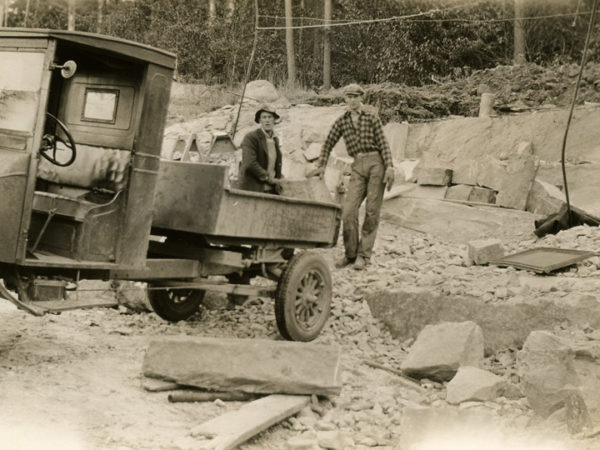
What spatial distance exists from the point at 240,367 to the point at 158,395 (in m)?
0.59

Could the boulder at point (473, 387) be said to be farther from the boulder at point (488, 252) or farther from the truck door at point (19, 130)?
the boulder at point (488, 252)

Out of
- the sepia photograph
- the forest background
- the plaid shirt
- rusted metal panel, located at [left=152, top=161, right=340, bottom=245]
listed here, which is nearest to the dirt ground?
the sepia photograph

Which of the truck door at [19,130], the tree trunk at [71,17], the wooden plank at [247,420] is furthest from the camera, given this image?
the tree trunk at [71,17]

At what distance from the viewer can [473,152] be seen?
1446cm

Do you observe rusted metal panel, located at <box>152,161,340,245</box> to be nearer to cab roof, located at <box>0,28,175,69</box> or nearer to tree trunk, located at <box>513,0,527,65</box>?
cab roof, located at <box>0,28,175,69</box>

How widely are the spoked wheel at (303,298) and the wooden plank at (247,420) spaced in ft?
5.69

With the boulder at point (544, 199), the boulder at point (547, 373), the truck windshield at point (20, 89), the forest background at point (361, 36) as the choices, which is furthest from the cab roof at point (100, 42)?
the forest background at point (361, 36)

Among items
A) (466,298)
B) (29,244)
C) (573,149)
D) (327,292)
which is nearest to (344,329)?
(327,292)

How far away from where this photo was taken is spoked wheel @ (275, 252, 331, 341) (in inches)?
301

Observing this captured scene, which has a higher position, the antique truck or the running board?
the antique truck

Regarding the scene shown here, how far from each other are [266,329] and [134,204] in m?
2.53

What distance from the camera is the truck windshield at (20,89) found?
5680 millimetres

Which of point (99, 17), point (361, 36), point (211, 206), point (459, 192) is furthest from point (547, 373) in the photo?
point (99, 17)

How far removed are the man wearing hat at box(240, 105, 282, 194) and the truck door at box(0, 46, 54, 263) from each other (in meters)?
→ 3.50
